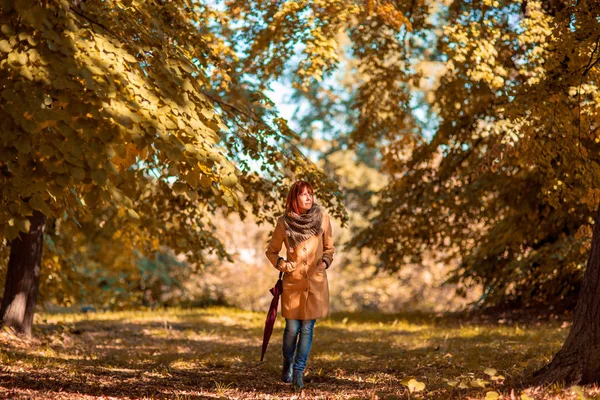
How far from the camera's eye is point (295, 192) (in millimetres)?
5973

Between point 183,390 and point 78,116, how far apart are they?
2746 millimetres

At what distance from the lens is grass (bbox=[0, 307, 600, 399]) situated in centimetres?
561

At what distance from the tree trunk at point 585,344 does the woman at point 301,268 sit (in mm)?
1864

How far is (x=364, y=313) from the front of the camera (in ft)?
50.9

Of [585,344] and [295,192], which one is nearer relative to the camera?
[585,344]

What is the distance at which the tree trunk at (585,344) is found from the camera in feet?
16.5

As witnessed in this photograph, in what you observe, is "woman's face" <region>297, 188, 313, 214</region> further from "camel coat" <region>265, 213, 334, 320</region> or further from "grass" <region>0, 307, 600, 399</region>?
"grass" <region>0, 307, 600, 399</region>

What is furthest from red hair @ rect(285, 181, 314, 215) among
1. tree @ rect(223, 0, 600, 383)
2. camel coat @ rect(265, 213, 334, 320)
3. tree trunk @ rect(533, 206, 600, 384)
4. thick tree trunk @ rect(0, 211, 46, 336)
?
thick tree trunk @ rect(0, 211, 46, 336)

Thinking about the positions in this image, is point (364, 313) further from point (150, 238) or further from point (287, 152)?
point (287, 152)

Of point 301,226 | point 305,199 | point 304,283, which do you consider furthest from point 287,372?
point 305,199

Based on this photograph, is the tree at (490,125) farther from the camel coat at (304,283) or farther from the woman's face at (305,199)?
the camel coat at (304,283)

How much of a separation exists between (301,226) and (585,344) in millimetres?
2400

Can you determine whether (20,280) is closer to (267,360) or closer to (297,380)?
(267,360)

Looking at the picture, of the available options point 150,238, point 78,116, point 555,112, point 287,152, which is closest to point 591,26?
point 555,112
